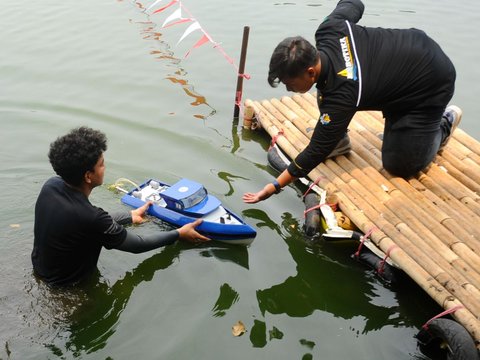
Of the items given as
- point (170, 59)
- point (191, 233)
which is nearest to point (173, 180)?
point (191, 233)

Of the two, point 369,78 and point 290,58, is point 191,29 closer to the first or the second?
point 369,78

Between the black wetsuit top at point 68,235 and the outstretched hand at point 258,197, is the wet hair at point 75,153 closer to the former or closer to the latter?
the black wetsuit top at point 68,235

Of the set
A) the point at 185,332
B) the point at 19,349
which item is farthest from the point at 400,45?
the point at 19,349

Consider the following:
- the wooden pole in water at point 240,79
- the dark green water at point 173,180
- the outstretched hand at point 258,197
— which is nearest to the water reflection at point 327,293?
the dark green water at point 173,180

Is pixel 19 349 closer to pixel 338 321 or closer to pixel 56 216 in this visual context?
pixel 56 216

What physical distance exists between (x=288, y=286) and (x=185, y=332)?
1.11 m

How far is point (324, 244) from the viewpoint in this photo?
521 centimetres

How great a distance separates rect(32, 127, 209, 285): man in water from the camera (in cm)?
368

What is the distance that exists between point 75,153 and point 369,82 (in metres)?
2.77

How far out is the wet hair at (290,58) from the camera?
4.25m

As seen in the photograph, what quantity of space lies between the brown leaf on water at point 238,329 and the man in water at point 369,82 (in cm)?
134

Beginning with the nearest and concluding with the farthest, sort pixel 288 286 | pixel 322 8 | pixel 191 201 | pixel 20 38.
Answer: pixel 288 286
pixel 191 201
pixel 20 38
pixel 322 8

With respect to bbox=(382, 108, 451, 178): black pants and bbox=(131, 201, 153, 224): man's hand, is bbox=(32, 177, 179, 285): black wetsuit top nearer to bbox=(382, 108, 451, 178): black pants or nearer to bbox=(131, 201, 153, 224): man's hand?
bbox=(131, 201, 153, 224): man's hand

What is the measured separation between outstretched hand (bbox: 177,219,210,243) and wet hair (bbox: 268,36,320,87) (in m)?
1.61
